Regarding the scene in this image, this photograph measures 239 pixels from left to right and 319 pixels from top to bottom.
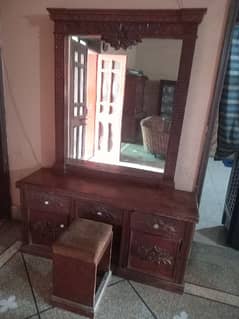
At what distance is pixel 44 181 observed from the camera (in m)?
1.95

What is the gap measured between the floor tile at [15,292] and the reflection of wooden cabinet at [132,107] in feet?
4.30

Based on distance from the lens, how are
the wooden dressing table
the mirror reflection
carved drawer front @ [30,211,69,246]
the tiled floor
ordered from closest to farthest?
the tiled floor
the wooden dressing table
the mirror reflection
carved drawer front @ [30,211,69,246]

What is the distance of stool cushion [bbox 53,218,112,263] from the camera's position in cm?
145

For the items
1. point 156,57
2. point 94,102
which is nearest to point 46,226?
point 94,102

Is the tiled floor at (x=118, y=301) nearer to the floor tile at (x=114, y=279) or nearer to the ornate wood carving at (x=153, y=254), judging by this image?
the floor tile at (x=114, y=279)

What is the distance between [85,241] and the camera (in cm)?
151

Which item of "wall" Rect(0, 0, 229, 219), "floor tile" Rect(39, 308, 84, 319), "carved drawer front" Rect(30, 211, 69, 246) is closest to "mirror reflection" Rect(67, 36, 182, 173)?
"wall" Rect(0, 0, 229, 219)

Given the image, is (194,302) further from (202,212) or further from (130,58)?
(130,58)

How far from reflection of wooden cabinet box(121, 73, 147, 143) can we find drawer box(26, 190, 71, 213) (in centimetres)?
70

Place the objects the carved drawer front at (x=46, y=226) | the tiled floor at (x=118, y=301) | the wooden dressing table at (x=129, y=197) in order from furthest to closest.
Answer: the carved drawer front at (x=46, y=226)
the wooden dressing table at (x=129, y=197)
the tiled floor at (x=118, y=301)

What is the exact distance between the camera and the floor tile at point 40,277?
1640mm

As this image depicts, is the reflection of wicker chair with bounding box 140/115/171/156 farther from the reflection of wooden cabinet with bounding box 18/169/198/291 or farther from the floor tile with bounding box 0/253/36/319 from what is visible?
the floor tile with bounding box 0/253/36/319

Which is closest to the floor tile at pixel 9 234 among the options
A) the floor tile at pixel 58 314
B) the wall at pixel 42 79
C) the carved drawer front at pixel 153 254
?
the wall at pixel 42 79

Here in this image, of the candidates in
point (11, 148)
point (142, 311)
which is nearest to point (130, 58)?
point (11, 148)
